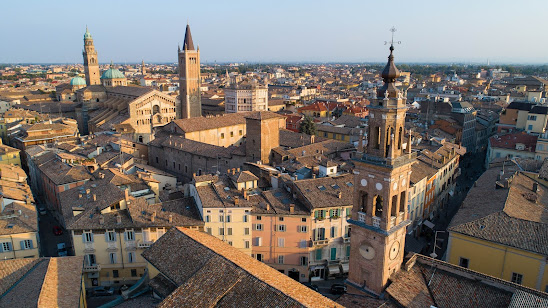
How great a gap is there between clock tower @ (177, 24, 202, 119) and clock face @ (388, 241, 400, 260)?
68.3m

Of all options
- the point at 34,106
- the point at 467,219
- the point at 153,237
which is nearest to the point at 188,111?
the point at 34,106

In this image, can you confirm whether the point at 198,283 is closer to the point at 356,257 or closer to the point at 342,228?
the point at 356,257

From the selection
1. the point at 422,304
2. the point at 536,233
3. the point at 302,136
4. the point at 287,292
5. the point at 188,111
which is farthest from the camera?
the point at 188,111

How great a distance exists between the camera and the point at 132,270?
31.8 m

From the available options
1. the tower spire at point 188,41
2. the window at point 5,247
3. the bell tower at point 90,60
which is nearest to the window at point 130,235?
the window at point 5,247

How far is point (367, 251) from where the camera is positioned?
875 inches

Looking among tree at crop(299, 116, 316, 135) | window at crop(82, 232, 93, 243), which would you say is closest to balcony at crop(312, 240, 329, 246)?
window at crop(82, 232, 93, 243)

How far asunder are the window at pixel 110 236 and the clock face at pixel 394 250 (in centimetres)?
2084

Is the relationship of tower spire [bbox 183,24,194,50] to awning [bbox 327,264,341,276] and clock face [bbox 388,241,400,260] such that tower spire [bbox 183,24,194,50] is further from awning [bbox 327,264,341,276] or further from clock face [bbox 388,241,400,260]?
clock face [bbox 388,241,400,260]

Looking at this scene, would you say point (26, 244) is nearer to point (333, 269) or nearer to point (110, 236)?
point (110, 236)

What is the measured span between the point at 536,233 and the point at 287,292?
17.5 m

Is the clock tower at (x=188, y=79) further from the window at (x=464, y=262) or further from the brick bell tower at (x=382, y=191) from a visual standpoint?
the brick bell tower at (x=382, y=191)

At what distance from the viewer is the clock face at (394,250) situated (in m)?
21.8

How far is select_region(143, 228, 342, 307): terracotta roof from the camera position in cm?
1881
